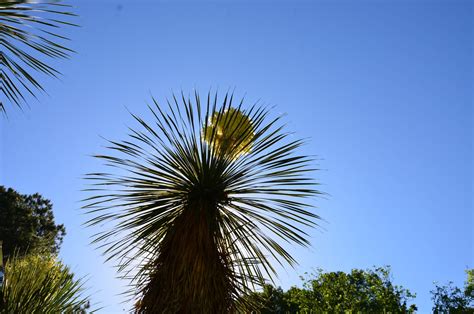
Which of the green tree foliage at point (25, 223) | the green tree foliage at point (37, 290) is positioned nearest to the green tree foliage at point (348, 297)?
the green tree foliage at point (37, 290)

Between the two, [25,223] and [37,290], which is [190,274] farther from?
[25,223]

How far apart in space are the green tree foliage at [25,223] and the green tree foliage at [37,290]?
17398 mm

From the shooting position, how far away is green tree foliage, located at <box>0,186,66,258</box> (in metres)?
24.3

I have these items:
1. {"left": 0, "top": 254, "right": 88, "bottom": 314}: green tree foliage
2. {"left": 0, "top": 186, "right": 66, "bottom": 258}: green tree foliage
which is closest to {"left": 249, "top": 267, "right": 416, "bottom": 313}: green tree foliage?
{"left": 0, "top": 254, "right": 88, "bottom": 314}: green tree foliage

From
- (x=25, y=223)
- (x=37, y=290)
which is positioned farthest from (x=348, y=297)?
(x=25, y=223)

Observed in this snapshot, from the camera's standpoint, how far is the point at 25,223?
25109 millimetres

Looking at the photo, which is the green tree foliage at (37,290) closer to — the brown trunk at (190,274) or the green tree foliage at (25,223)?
the brown trunk at (190,274)

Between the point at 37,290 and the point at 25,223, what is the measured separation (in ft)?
67.1

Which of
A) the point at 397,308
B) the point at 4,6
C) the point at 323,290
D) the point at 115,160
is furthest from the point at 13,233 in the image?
the point at 4,6

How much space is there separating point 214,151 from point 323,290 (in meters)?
11.7

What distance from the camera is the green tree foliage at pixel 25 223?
957 inches

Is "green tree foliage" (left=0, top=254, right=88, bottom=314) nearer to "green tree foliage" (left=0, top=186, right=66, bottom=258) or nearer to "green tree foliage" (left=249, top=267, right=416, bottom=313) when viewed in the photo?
"green tree foliage" (left=249, top=267, right=416, bottom=313)

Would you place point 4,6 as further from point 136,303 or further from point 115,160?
point 136,303

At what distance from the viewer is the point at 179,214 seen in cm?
548
